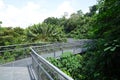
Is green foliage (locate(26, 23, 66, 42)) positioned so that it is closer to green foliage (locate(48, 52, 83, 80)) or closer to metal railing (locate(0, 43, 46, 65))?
green foliage (locate(48, 52, 83, 80))

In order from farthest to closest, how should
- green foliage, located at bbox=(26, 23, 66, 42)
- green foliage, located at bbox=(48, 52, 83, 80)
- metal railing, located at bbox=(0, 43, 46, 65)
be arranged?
green foliage, located at bbox=(26, 23, 66, 42) < green foliage, located at bbox=(48, 52, 83, 80) < metal railing, located at bbox=(0, 43, 46, 65)

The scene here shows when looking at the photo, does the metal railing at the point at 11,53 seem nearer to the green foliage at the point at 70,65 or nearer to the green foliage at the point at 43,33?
the green foliage at the point at 70,65

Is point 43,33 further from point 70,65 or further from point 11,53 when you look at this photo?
point 11,53

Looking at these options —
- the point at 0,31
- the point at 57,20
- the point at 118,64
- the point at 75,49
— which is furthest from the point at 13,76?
the point at 57,20

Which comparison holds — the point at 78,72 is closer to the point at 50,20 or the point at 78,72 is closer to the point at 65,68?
the point at 65,68

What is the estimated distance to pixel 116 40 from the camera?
7270 millimetres

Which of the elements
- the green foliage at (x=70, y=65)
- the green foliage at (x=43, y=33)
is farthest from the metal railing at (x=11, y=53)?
the green foliage at (x=43, y=33)

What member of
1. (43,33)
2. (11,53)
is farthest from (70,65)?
(43,33)

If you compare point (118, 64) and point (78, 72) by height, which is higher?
point (118, 64)

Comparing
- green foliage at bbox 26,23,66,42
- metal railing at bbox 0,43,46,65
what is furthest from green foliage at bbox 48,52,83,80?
green foliage at bbox 26,23,66,42

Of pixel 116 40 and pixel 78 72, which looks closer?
pixel 116 40

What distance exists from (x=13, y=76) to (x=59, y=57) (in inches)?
374

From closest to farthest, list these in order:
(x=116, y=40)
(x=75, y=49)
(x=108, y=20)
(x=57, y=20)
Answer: (x=116, y=40) < (x=108, y=20) < (x=75, y=49) < (x=57, y=20)

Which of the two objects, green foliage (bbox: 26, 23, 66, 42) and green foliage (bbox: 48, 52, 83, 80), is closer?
green foliage (bbox: 48, 52, 83, 80)
